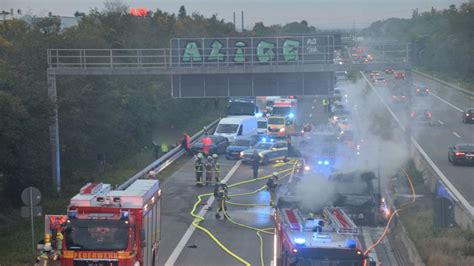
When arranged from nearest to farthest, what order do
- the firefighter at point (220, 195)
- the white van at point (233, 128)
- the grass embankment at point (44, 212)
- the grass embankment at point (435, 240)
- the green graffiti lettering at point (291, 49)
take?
1. the grass embankment at point (435, 240)
2. the grass embankment at point (44, 212)
3. the firefighter at point (220, 195)
4. the green graffiti lettering at point (291, 49)
5. the white van at point (233, 128)

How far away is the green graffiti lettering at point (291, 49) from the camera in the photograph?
1283 inches

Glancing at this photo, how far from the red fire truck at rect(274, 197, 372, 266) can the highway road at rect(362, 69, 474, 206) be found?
45.0 ft

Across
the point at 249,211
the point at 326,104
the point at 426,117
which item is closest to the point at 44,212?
the point at 249,211

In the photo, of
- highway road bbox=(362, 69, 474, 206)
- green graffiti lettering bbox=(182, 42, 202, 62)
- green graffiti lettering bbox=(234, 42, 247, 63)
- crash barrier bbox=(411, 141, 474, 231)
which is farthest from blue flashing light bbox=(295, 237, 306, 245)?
green graffiti lettering bbox=(182, 42, 202, 62)

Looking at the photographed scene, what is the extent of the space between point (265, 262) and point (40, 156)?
1243 centimetres

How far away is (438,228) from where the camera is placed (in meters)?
20.5

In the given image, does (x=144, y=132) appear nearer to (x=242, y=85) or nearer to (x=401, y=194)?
(x=242, y=85)

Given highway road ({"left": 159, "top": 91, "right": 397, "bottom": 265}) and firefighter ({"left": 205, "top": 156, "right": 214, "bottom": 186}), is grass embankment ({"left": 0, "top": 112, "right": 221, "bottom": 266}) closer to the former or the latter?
highway road ({"left": 159, "top": 91, "right": 397, "bottom": 265})

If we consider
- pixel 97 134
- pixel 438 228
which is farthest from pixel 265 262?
pixel 97 134

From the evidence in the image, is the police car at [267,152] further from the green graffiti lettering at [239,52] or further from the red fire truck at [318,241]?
the red fire truck at [318,241]

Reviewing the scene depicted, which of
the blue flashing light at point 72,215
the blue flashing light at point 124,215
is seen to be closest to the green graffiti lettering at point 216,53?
the blue flashing light at point 124,215

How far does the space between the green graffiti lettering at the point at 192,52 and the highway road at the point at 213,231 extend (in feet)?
18.0

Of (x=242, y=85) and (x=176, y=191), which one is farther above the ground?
(x=242, y=85)

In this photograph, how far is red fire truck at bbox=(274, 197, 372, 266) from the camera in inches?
474
